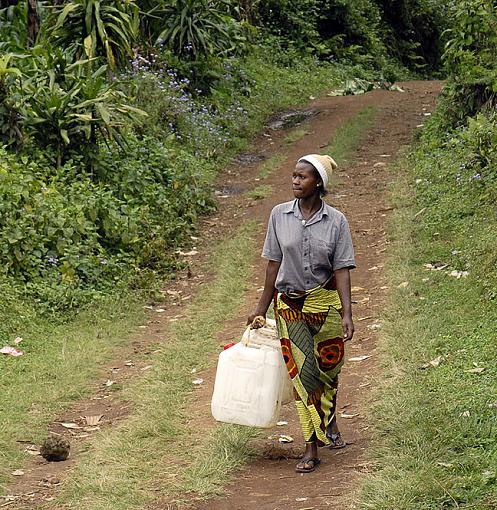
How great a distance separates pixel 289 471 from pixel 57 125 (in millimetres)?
6678

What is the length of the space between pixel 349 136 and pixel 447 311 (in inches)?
340

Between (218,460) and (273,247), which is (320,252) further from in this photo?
(218,460)

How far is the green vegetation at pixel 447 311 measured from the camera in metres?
4.49

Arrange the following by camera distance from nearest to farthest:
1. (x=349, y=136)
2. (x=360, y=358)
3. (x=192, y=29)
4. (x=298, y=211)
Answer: (x=298, y=211)
(x=360, y=358)
(x=349, y=136)
(x=192, y=29)

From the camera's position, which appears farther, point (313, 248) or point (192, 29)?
point (192, 29)

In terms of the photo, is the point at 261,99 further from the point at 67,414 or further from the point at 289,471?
the point at 289,471

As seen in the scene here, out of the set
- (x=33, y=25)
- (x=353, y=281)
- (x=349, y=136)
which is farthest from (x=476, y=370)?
(x=349, y=136)

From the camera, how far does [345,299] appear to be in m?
5.14

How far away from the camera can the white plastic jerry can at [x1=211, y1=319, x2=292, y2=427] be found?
5152mm

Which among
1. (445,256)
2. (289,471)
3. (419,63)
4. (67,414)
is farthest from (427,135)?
(419,63)

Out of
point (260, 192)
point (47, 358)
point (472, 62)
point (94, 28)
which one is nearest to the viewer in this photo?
point (47, 358)

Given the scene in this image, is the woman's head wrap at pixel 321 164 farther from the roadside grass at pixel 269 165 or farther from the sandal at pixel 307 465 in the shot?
the roadside grass at pixel 269 165

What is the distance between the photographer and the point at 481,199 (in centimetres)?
967

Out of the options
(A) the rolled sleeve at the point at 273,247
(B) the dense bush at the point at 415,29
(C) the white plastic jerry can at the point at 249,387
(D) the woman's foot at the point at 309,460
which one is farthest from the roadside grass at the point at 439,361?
(B) the dense bush at the point at 415,29
